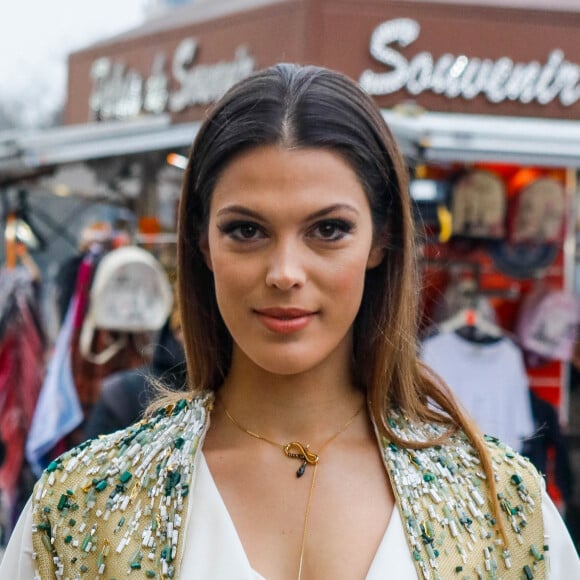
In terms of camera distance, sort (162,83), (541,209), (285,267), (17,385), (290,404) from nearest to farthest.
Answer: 1. (285,267)
2. (290,404)
3. (541,209)
4. (17,385)
5. (162,83)

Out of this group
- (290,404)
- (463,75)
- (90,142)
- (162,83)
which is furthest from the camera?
(162,83)

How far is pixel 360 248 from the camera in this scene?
5.93ft

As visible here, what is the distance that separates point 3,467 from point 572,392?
12.1 ft

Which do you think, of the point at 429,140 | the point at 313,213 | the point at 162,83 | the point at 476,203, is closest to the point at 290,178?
the point at 313,213

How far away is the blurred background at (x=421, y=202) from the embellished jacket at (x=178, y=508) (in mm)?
2445

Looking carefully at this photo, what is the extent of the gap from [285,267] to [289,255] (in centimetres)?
3

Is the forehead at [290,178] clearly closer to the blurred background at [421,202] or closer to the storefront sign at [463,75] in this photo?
the blurred background at [421,202]

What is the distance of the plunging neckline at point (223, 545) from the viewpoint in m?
1.71

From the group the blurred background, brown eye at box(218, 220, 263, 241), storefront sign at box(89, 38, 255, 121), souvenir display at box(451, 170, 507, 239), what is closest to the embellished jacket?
brown eye at box(218, 220, 263, 241)

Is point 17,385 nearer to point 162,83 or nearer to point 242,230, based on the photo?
point 162,83

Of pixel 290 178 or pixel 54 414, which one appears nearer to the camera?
pixel 290 178

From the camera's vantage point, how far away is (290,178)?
175 centimetres

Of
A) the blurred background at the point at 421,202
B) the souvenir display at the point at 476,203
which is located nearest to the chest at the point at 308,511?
the blurred background at the point at 421,202

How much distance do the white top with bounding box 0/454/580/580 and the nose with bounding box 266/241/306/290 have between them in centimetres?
46
